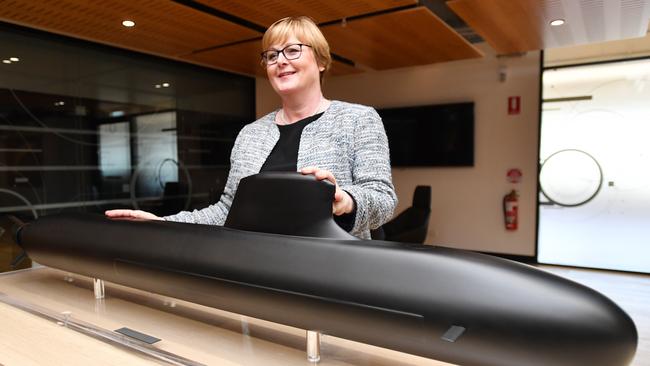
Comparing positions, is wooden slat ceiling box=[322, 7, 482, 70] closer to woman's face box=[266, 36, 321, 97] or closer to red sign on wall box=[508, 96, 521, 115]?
red sign on wall box=[508, 96, 521, 115]

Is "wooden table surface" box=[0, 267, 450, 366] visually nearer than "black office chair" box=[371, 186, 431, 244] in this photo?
Yes

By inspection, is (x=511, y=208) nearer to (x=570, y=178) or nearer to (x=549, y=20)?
(x=570, y=178)

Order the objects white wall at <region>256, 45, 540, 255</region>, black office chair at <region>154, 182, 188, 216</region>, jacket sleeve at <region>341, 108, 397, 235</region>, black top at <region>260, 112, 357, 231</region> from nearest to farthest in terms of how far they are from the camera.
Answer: jacket sleeve at <region>341, 108, 397, 235</region>
black top at <region>260, 112, 357, 231</region>
white wall at <region>256, 45, 540, 255</region>
black office chair at <region>154, 182, 188, 216</region>

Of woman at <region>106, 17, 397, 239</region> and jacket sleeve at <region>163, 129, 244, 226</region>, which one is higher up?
woman at <region>106, 17, 397, 239</region>

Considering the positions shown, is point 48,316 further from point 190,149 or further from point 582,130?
point 582,130

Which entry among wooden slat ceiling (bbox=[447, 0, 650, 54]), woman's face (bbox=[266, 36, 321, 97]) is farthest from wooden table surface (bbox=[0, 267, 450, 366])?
wooden slat ceiling (bbox=[447, 0, 650, 54])

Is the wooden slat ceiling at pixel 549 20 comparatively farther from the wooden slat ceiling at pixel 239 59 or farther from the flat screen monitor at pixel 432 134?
the wooden slat ceiling at pixel 239 59

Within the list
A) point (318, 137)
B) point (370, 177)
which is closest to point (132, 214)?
point (318, 137)

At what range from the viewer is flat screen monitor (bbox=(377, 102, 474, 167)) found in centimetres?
468

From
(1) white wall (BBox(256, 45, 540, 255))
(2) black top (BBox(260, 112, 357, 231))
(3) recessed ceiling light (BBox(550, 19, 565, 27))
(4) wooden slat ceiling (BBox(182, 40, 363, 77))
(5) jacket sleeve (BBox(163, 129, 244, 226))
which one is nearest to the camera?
(2) black top (BBox(260, 112, 357, 231))

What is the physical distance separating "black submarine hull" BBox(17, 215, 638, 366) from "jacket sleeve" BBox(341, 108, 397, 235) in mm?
147

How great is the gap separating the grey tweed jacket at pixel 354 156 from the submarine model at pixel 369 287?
0.49ft

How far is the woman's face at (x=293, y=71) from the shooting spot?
0.95 meters

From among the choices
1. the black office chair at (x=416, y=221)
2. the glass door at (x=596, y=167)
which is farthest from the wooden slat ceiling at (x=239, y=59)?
the glass door at (x=596, y=167)
